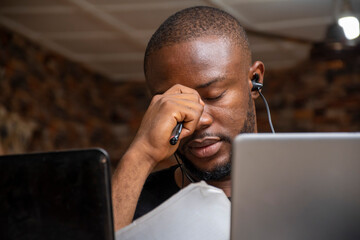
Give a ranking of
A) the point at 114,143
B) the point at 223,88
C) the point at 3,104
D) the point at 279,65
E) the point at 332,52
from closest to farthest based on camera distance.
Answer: the point at 223,88 < the point at 332,52 < the point at 3,104 < the point at 279,65 < the point at 114,143

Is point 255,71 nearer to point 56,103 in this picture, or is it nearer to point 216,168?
point 216,168

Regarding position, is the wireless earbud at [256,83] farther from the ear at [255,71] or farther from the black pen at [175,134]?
the black pen at [175,134]

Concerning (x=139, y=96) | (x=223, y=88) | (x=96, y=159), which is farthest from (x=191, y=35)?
(x=139, y=96)

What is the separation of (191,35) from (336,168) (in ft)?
2.42

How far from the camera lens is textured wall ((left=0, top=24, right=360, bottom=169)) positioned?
3.41 meters

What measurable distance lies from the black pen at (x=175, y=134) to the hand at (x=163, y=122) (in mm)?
10

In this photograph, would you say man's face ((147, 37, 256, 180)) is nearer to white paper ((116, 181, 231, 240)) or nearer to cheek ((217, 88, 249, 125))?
cheek ((217, 88, 249, 125))

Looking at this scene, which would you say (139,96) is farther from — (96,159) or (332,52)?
(96,159)

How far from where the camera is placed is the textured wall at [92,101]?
3.41m

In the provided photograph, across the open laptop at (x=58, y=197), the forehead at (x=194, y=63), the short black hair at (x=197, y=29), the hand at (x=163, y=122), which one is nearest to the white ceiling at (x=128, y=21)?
the short black hair at (x=197, y=29)

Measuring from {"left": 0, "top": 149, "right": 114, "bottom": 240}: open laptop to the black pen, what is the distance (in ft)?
1.27

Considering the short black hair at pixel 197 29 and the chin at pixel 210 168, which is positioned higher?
the short black hair at pixel 197 29

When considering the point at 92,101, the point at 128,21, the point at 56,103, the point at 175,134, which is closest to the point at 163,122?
the point at 175,134

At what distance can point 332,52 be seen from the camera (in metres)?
2.96
